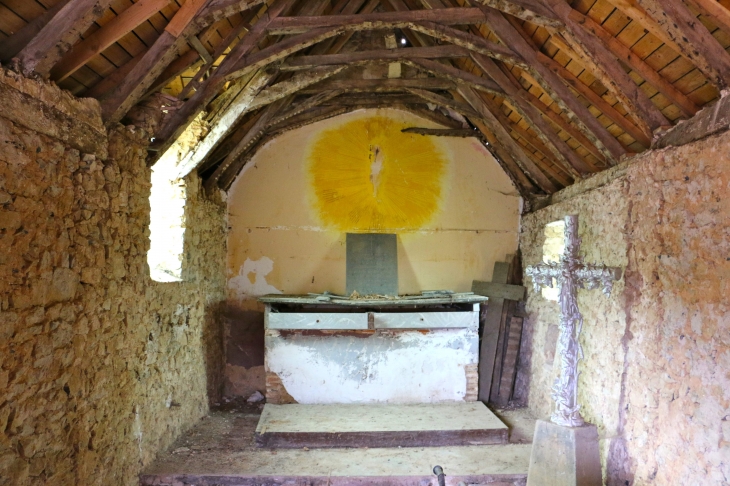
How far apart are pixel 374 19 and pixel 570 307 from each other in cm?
296

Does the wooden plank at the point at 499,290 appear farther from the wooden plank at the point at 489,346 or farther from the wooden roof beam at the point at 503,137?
the wooden roof beam at the point at 503,137

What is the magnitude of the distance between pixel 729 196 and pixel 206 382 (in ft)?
17.6

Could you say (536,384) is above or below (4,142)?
below

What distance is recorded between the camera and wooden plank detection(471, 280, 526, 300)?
6.26 m

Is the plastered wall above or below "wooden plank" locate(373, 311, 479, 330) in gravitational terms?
above

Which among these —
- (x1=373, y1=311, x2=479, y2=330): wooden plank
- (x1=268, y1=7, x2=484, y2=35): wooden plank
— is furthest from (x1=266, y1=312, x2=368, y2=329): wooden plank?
(x1=268, y1=7, x2=484, y2=35): wooden plank

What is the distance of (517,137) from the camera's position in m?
5.71

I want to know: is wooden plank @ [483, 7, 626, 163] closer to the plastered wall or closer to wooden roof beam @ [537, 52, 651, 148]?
wooden roof beam @ [537, 52, 651, 148]

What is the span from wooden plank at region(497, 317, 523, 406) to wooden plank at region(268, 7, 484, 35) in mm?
3860

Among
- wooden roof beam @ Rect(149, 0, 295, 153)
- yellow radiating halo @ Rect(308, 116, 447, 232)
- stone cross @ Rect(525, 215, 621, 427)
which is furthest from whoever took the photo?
yellow radiating halo @ Rect(308, 116, 447, 232)

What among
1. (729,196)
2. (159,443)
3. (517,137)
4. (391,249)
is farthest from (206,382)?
(729,196)

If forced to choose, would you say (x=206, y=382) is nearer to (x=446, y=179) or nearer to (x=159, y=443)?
(x=159, y=443)

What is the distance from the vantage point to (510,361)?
6207 mm

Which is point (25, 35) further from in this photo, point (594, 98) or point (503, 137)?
point (503, 137)
